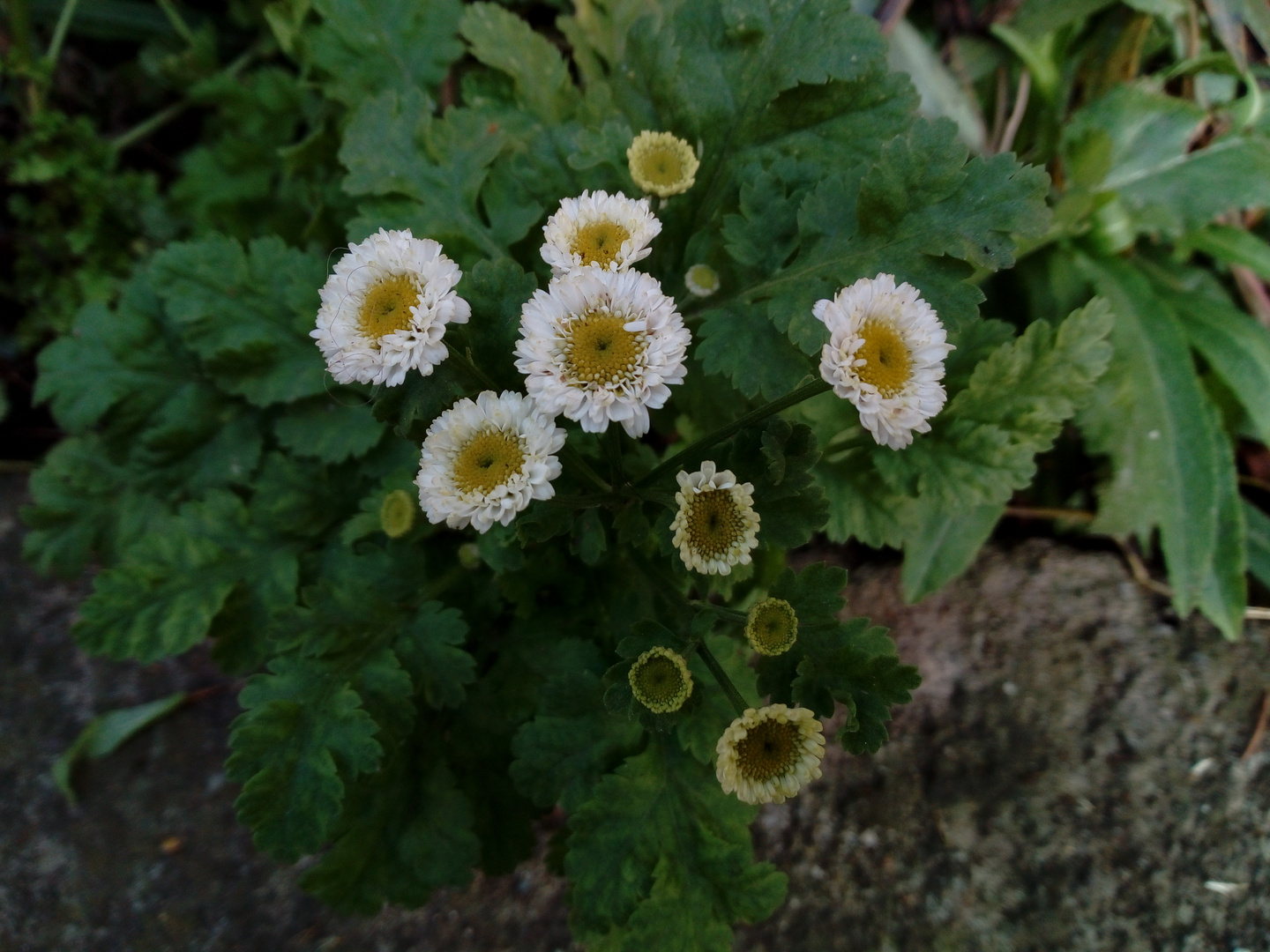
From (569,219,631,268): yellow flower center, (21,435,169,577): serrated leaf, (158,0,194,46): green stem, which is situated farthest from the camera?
(158,0,194,46): green stem

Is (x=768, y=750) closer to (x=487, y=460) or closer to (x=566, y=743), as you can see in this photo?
(x=566, y=743)

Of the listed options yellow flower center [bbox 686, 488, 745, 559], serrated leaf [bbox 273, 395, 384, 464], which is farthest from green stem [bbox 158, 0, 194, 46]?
yellow flower center [bbox 686, 488, 745, 559]

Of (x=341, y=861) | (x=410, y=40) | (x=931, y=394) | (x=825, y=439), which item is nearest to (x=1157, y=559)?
(x=825, y=439)

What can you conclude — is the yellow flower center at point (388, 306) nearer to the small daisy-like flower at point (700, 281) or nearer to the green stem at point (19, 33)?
the small daisy-like flower at point (700, 281)

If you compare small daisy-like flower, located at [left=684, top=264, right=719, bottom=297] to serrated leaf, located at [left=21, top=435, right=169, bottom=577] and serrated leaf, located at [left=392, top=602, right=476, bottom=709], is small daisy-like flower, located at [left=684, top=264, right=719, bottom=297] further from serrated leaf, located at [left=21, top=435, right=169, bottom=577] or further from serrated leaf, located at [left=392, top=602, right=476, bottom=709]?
serrated leaf, located at [left=21, top=435, right=169, bottom=577]

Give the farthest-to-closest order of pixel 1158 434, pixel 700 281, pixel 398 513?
1. pixel 1158 434
2. pixel 398 513
3. pixel 700 281

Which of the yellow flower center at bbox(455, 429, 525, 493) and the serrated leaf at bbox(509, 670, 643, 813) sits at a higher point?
the yellow flower center at bbox(455, 429, 525, 493)

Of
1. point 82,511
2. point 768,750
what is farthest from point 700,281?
point 82,511

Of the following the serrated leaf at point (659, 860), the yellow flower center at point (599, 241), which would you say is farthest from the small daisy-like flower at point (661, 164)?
the serrated leaf at point (659, 860)
